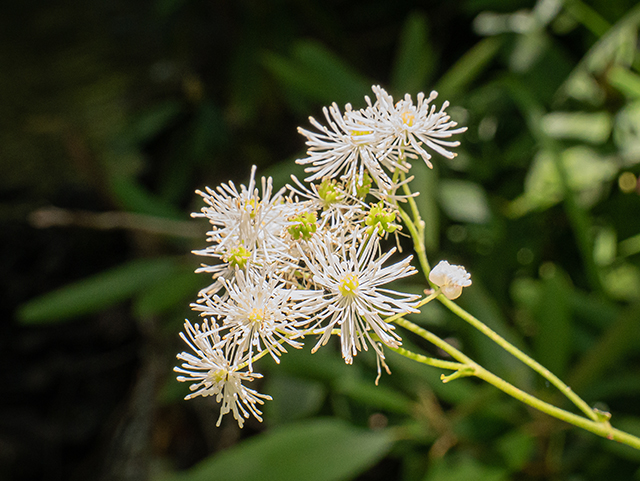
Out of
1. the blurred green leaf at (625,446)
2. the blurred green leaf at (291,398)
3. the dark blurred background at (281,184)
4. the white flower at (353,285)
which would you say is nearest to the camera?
the white flower at (353,285)

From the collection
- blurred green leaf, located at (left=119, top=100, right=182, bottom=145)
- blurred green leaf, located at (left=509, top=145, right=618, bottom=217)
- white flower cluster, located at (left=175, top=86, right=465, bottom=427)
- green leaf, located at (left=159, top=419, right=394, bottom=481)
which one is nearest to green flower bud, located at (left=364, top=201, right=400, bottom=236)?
white flower cluster, located at (left=175, top=86, right=465, bottom=427)

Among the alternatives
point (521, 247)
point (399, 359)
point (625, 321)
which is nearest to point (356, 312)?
point (399, 359)

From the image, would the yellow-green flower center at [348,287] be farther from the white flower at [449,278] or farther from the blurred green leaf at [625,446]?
the blurred green leaf at [625,446]

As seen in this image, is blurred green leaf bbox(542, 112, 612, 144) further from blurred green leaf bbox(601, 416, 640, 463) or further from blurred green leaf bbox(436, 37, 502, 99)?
blurred green leaf bbox(601, 416, 640, 463)

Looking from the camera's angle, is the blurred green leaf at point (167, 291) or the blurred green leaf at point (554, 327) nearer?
the blurred green leaf at point (554, 327)

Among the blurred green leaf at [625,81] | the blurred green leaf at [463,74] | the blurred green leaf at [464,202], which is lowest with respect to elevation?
the blurred green leaf at [464,202]

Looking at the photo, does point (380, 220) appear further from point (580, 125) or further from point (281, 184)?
point (580, 125)

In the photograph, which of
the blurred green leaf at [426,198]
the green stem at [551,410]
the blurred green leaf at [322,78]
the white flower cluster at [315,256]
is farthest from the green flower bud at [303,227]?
the blurred green leaf at [322,78]

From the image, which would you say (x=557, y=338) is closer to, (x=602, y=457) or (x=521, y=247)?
(x=602, y=457)
